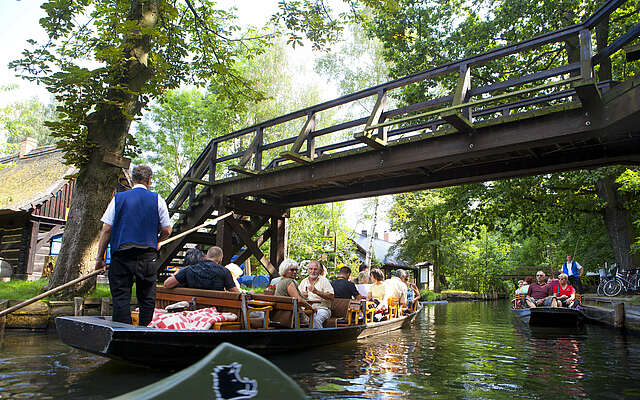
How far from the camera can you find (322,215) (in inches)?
1030

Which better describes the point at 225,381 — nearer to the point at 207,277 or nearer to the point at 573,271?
the point at 207,277

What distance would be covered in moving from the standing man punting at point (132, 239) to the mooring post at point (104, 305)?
16.4 feet

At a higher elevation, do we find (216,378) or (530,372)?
(216,378)

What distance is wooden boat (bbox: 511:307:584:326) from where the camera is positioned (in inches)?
427

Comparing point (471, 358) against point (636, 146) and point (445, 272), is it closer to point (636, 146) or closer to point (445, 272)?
point (636, 146)

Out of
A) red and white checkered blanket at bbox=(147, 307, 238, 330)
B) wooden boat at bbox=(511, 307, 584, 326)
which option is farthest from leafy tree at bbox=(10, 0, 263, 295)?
wooden boat at bbox=(511, 307, 584, 326)

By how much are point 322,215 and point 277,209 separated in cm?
1374

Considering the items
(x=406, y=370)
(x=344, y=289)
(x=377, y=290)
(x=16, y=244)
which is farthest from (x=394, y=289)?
(x=16, y=244)

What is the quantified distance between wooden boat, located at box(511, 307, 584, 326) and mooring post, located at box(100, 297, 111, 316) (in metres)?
9.58

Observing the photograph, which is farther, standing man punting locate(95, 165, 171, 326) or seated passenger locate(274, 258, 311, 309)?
seated passenger locate(274, 258, 311, 309)

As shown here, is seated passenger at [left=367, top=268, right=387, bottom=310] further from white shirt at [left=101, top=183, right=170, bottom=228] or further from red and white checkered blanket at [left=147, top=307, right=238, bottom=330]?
white shirt at [left=101, top=183, right=170, bottom=228]

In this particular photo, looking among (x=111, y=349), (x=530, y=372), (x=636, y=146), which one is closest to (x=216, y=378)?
(x=111, y=349)

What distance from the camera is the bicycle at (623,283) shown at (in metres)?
13.5

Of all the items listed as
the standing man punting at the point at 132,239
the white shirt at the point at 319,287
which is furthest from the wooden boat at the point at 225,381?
the white shirt at the point at 319,287
